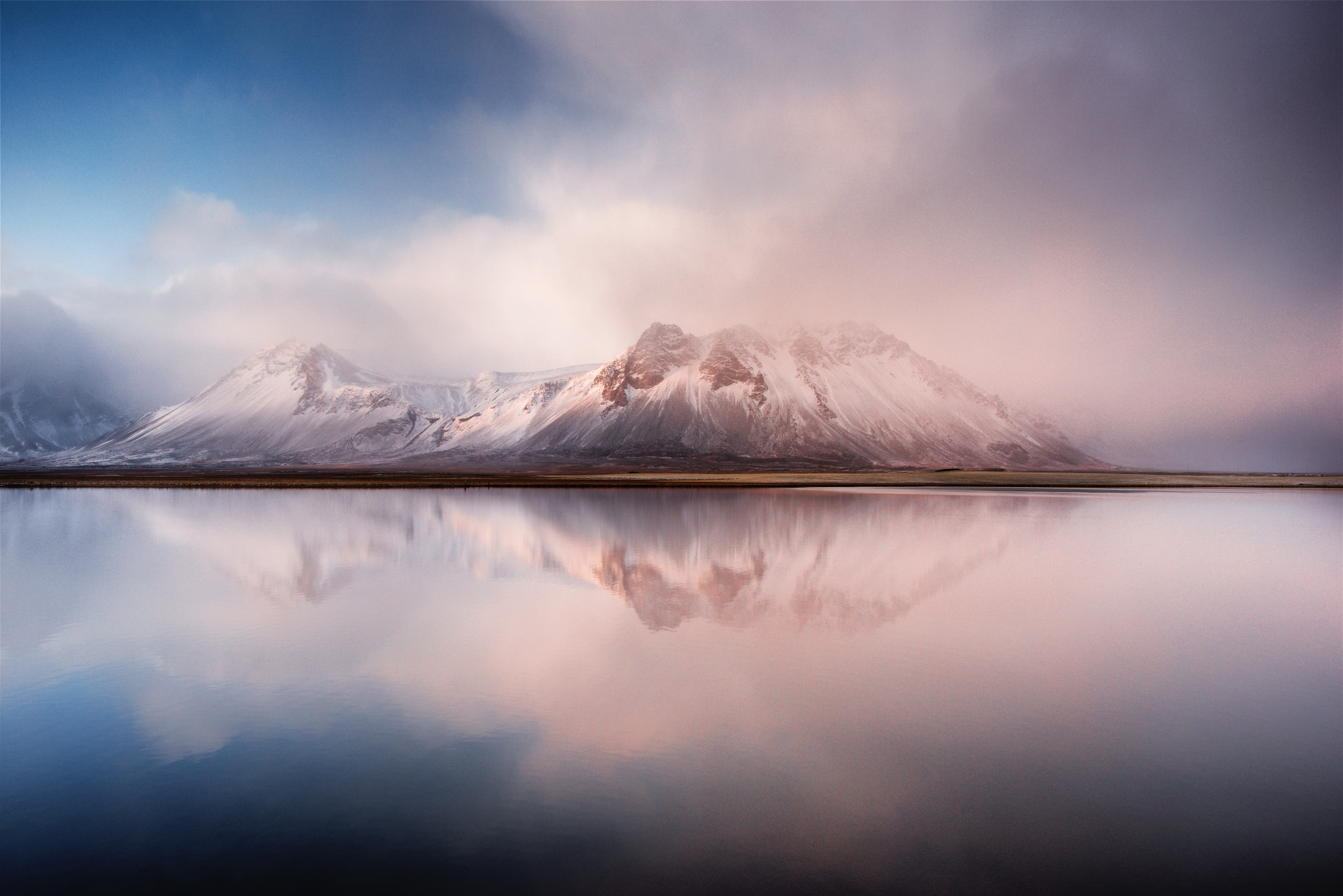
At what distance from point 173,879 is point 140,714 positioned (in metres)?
6.54

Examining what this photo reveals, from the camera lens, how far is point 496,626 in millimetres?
18719

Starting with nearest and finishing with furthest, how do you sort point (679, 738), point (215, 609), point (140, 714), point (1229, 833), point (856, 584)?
point (1229, 833) → point (679, 738) → point (140, 714) → point (215, 609) → point (856, 584)

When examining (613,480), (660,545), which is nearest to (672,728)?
(660,545)

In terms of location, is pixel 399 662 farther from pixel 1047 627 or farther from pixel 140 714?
pixel 1047 627

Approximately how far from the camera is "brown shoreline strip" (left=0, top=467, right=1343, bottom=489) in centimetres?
10400

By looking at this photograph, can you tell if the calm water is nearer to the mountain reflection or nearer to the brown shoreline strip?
the mountain reflection

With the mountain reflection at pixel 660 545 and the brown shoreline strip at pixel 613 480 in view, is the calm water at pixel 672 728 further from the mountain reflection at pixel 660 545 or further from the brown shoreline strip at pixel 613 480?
the brown shoreline strip at pixel 613 480

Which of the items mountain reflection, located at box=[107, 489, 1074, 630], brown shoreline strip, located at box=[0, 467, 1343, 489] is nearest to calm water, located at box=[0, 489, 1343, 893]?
mountain reflection, located at box=[107, 489, 1074, 630]

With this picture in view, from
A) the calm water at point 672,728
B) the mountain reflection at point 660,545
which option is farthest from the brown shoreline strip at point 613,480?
the calm water at point 672,728

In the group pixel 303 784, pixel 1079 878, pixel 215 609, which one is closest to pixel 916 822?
pixel 1079 878

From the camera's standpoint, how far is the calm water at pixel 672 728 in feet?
25.1

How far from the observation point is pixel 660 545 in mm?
34656

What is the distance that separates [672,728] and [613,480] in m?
110

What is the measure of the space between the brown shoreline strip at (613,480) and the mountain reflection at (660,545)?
122 ft
